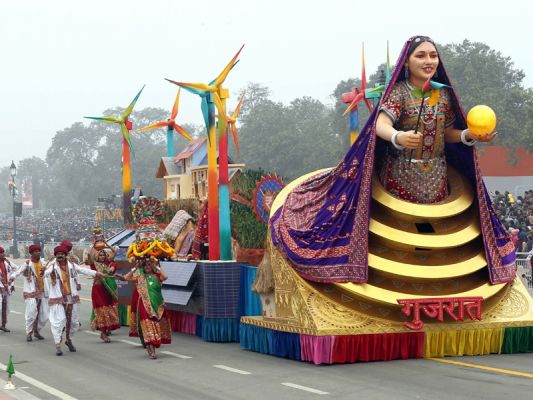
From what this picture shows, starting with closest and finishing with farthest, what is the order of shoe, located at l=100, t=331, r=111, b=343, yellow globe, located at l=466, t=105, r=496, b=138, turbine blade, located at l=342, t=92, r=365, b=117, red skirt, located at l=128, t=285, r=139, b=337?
yellow globe, located at l=466, t=105, r=496, b=138 → red skirt, located at l=128, t=285, r=139, b=337 → shoe, located at l=100, t=331, r=111, b=343 → turbine blade, located at l=342, t=92, r=365, b=117

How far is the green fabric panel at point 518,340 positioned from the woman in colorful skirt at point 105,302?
22.3 feet

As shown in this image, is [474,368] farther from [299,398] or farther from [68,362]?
[68,362]

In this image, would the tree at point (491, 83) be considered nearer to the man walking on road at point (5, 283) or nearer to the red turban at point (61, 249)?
the man walking on road at point (5, 283)

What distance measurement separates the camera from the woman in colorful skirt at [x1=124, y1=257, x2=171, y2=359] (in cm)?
1454

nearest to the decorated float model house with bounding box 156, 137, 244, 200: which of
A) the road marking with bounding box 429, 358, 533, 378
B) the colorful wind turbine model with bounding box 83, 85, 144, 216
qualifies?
the colorful wind turbine model with bounding box 83, 85, 144, 216

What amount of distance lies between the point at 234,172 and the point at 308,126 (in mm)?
55186

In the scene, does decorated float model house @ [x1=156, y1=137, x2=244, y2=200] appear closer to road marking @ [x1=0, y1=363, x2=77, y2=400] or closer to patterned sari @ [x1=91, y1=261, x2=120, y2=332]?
patterned sari @ [x1=91, y1=261, x2=120, y2=332]

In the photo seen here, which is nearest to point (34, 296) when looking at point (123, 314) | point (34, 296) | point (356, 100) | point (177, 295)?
point (34, 296)

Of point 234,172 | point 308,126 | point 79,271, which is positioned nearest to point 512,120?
point 308,126

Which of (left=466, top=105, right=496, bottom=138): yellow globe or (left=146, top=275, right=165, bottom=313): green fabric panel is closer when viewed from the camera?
(left=466, top=105, right=496, bottom=138): yellow globe

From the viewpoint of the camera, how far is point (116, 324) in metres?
17.6

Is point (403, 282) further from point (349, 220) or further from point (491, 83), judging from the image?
point (491, 83)

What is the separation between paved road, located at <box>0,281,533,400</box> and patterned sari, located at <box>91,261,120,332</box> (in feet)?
5.85

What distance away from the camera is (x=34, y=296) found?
60.1 ft
